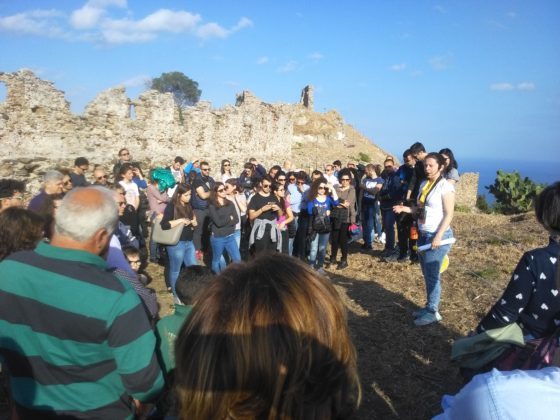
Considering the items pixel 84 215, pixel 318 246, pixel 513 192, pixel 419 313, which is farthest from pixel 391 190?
pixel 513 192

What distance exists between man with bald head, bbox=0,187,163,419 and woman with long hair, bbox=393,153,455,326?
12.6ft

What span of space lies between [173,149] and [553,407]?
1448 centimetres

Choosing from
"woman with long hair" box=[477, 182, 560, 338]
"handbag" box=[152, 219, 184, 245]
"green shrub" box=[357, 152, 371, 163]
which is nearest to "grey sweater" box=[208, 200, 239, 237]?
"handbag" box=[152, 219, 184, 245]

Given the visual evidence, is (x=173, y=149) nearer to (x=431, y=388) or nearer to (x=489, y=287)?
(x=489, y=287)

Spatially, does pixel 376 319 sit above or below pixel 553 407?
below

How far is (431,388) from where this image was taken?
153 inches

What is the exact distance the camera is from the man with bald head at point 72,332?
1.82m

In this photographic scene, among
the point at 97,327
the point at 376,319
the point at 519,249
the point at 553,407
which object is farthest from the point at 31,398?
the point at 519,249

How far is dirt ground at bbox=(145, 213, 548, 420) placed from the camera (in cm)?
384

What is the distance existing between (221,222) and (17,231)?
3.26 meters

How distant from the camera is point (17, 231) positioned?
340cm

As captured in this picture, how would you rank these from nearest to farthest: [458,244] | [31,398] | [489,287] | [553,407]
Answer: [553,407] → [31,398] → [489,287] → [458,244]

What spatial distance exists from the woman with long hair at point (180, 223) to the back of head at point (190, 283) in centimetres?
287

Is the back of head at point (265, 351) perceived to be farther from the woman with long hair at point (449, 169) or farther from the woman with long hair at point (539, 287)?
the woman with long hair at point (449, 169)
